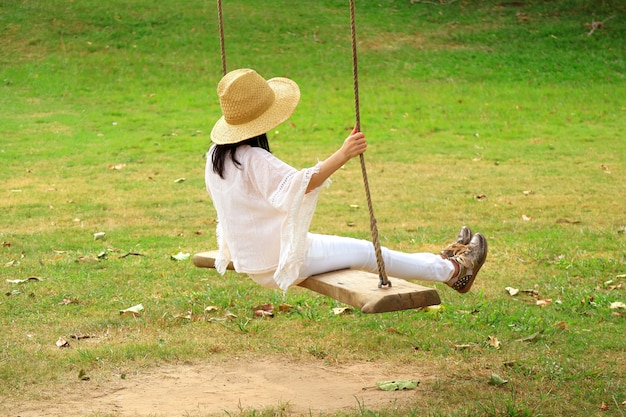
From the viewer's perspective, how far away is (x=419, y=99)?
15242mm

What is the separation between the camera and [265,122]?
4.32 meters

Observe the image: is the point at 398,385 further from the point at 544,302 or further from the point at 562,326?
the point at 544,302

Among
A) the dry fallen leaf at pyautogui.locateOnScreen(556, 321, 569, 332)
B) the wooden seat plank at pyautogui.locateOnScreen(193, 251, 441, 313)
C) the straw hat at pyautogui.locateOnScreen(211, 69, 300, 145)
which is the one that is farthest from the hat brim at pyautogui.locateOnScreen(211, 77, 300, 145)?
the dry fallen leaf at pyautogui.locateOnScreen(556, 321, 569, 332)

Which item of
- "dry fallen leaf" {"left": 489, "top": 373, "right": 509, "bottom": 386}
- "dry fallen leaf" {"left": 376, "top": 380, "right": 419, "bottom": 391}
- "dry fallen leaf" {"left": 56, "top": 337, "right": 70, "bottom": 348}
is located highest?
"dry fallen leaf" {"left": 489, "top": 373, "right": 509, "bottom": 386}

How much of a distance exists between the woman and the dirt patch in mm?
515

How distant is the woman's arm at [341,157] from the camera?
13.4ft

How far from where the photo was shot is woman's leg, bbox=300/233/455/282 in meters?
4.34

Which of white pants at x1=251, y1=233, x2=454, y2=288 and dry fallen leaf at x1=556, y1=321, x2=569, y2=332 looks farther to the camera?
dry fallen leaf at x1=556, y1=321, x2=569, y2=332

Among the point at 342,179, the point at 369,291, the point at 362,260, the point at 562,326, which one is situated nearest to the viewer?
the point at 369,291

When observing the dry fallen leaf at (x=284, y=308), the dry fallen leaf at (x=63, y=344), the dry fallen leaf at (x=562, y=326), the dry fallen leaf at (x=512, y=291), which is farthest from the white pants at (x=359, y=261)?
the dry fallen leaf at (x=512, y=291)

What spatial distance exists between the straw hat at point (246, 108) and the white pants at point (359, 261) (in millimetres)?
601

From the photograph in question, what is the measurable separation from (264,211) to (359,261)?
0.55 metres

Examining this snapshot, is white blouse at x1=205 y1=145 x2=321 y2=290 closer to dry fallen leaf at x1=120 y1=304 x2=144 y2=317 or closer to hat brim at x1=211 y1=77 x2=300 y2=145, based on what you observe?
hat brim at x1=211 y1=77 x2=300 y2=145

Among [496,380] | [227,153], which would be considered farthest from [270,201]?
[496,380]
